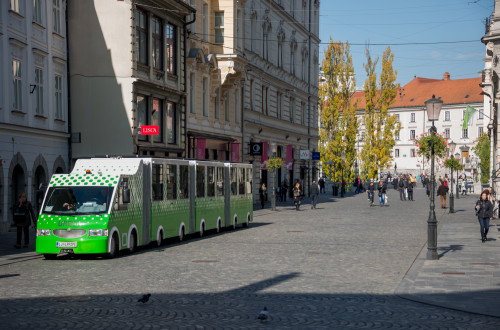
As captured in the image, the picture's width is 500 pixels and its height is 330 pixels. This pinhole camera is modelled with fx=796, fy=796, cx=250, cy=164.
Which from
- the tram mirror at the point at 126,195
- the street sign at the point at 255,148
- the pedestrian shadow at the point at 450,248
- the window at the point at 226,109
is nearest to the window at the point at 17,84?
the tram mirror at the point at 126,195

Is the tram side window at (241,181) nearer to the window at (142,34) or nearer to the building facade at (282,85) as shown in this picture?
the window at (142,34)

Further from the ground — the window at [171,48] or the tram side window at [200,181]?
the window at [171,48]

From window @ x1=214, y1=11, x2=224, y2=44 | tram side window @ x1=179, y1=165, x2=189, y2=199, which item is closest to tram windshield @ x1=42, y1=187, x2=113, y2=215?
tram side window @ x1=179, y1=165, x2=189, y2=199

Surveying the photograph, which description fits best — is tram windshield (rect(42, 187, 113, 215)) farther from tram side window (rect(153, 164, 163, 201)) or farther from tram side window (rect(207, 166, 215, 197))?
tram side window (rect(207, 166, 215, 197))

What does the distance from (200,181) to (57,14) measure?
10.2m

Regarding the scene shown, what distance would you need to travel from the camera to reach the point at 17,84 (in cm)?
2769

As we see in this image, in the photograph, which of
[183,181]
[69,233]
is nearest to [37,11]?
[183,181]

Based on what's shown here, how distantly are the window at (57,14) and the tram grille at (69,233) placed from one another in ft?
48.1

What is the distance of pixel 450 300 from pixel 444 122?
126962 mm

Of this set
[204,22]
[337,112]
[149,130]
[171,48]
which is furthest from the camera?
[337,112]

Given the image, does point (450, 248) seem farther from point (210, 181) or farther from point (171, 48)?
point (171, 48)

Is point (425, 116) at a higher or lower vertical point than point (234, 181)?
higher

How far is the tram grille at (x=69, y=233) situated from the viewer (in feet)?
61.6

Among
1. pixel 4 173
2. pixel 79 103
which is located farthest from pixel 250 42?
pixel 4 173
